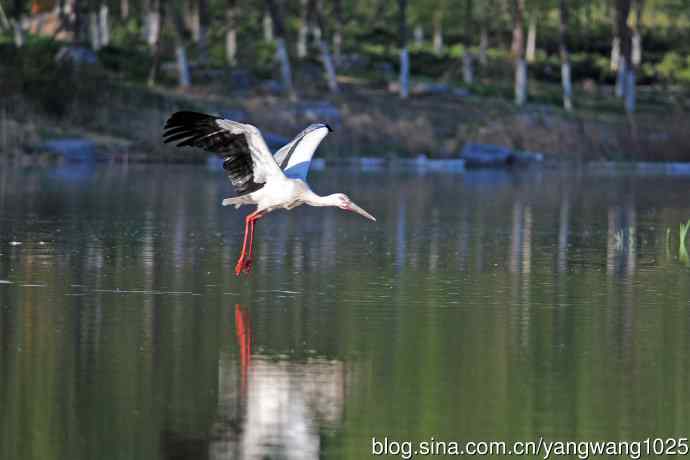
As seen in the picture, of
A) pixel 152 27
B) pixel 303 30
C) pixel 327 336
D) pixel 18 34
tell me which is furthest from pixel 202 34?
pixel 327 336

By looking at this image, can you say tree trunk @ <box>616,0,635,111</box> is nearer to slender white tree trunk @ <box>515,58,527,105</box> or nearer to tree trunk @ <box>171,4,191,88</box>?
slender white tree trunk @ <box>515,58,527,105</box>

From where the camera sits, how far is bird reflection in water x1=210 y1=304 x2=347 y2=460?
9.50m

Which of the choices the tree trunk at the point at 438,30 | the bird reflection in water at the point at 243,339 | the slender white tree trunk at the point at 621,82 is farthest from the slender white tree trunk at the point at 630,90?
the bird reflection in water at the point at 243,339

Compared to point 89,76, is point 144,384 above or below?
below

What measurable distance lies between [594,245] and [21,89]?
2993 cm

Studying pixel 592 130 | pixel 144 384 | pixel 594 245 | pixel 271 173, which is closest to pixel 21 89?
pixel 592 130

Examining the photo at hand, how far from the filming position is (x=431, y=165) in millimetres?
51188

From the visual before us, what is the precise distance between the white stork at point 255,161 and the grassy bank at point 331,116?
29999 mm

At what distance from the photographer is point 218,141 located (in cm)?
1614

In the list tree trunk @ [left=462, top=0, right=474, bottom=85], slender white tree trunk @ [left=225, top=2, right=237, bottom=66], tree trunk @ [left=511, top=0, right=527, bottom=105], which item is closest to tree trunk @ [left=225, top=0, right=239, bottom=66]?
slender white tree trunk @ [left=225, top=2, right=237, bottom=66]

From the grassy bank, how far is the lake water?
23120 mm

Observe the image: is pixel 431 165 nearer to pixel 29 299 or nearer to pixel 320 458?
pixel 29 299

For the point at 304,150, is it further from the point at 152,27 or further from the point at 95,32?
the point at 152,27

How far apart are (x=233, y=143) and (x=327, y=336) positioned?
11.0ft
